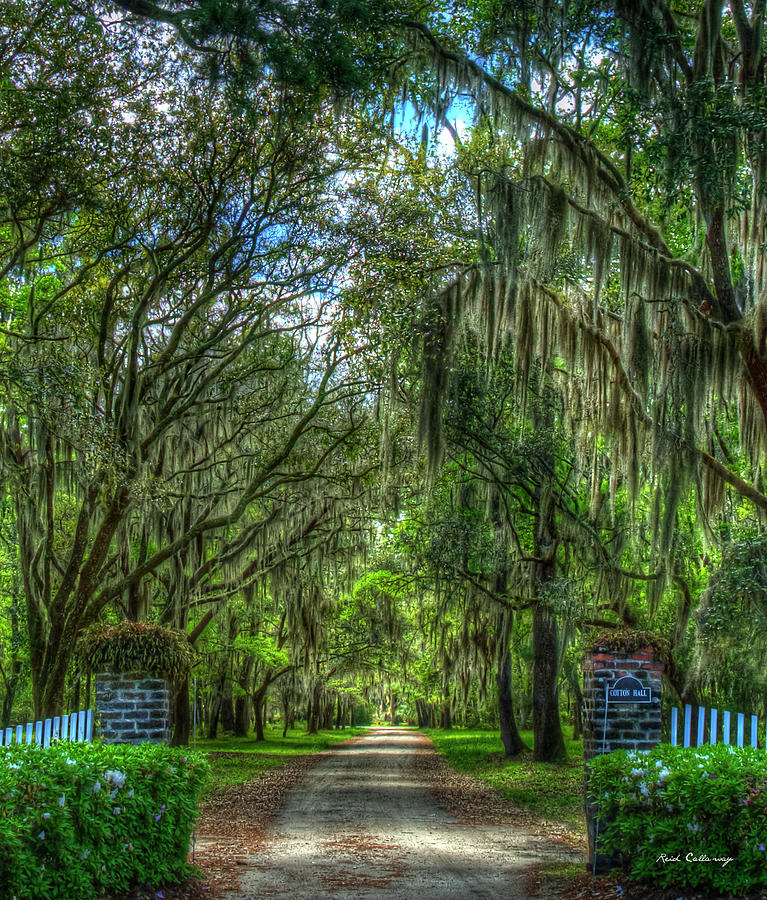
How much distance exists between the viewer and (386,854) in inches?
332

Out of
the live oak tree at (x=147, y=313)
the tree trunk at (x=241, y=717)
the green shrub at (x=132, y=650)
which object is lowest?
the tree trunk at (x=241, y=717)

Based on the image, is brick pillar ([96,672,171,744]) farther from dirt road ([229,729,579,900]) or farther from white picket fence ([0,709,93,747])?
dirt road ([229,729,579,900])

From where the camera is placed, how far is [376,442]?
14.7 meters

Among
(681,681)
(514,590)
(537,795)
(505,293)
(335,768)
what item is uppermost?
(505,293)

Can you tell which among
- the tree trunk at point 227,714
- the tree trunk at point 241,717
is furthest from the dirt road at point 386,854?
the tree trunk at point 241,717

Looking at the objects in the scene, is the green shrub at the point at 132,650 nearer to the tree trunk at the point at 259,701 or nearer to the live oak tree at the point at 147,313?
the live oak tree at the point at 147,313

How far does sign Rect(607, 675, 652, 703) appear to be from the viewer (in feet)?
22.9

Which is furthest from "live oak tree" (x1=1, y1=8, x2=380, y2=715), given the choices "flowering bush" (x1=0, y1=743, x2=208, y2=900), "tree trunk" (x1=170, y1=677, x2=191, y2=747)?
"tree trunk" (x1=170, y1=677, x2=191, y2=747)

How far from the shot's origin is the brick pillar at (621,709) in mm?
6949

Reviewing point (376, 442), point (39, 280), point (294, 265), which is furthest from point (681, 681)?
point (39, 280)

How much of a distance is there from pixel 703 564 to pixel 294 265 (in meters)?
9.36

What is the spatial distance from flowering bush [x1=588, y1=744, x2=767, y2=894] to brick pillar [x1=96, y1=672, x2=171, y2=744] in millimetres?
3462

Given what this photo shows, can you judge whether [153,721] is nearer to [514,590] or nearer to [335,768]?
[514,590]

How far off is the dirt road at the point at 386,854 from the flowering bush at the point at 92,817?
923 millimetres
